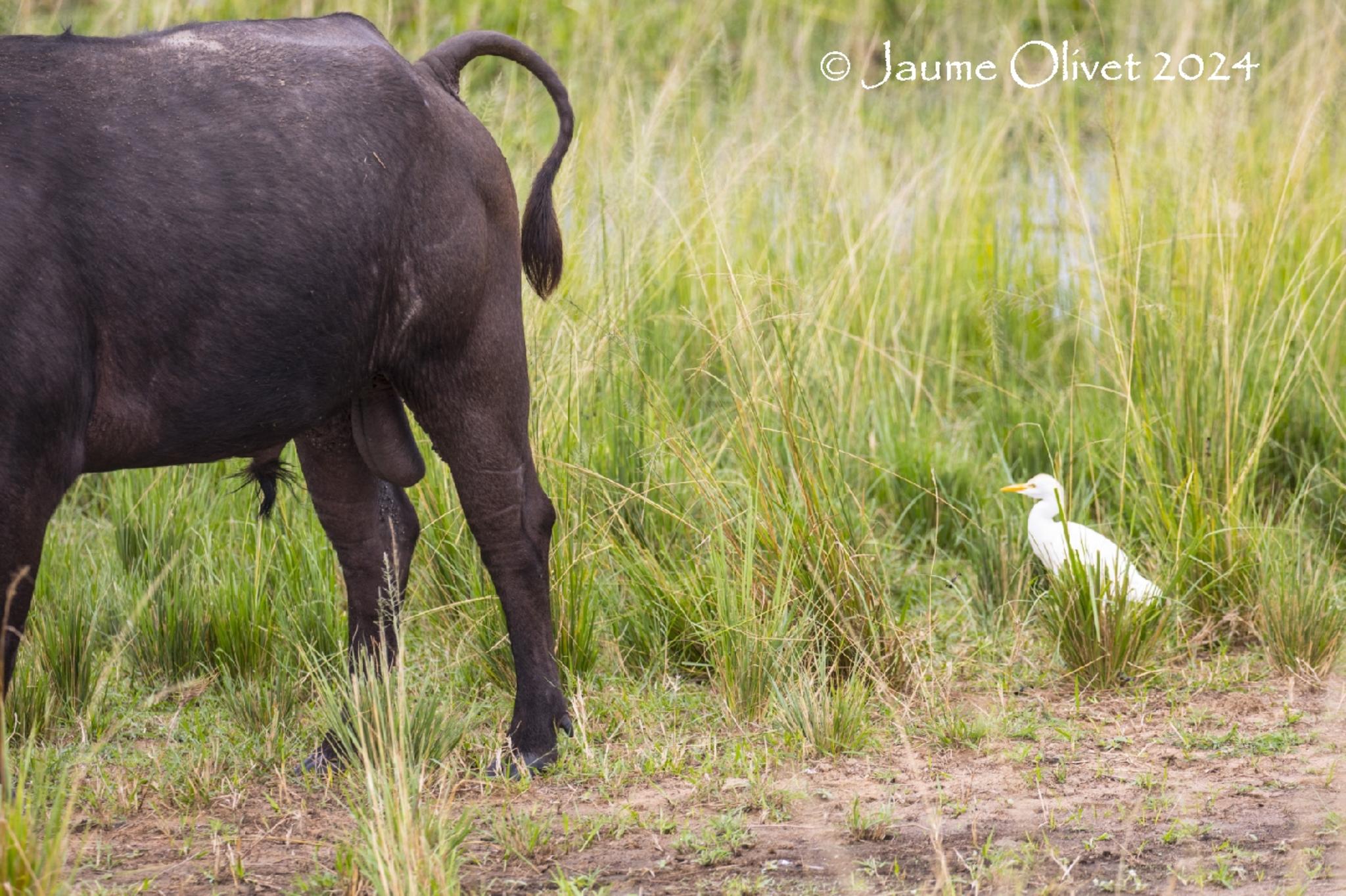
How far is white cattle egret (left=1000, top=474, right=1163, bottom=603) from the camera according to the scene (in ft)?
12.6

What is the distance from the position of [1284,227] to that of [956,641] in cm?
217

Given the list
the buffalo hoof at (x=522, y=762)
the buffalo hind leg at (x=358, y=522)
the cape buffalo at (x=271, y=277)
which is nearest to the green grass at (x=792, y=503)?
the buffalo hoof at (x=522, y=762)

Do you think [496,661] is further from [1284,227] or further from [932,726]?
[1284,227]

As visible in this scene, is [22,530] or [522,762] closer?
[22,530]

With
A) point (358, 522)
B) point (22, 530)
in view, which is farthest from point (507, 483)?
point (22, 530)

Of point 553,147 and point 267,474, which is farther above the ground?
point 553,147

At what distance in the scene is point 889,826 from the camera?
308cm

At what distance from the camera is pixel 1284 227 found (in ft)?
17.6

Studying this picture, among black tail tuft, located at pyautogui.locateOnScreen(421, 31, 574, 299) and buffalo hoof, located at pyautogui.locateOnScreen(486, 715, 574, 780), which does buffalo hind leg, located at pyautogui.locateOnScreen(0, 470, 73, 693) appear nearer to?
buffalo hoof, located at pyautogui.locateOnScreen(486, 715, 574, 780)

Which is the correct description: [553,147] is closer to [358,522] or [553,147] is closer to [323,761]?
[358,522]

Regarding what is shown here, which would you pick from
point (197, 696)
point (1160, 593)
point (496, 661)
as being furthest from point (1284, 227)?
point (197, 696)

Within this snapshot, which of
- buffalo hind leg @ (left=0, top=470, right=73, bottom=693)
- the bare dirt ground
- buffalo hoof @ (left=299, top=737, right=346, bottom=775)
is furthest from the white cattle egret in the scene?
buffalo hind leg @ (left=0, top=470, right=73, bottom=693)

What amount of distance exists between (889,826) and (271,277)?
1.63m

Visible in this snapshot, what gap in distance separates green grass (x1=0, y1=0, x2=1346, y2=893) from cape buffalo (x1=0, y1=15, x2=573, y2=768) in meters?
0.37
